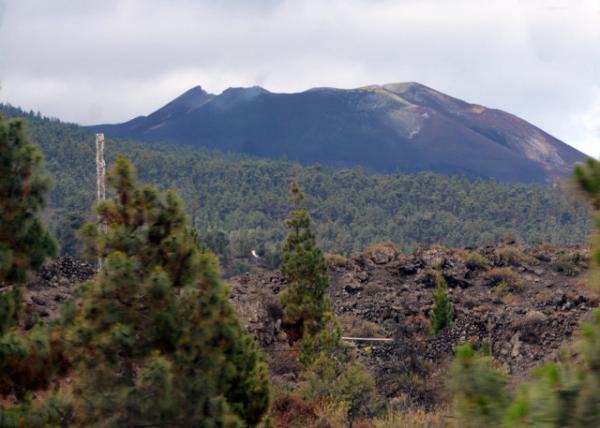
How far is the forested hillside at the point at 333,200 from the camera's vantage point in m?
68.5

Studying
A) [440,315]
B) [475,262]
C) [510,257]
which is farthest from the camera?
[510,257]

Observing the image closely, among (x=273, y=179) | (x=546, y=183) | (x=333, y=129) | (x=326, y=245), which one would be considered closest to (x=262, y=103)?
(x=333, y=129)

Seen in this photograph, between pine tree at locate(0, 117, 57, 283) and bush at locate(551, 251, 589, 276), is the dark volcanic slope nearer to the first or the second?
bush at locate(551, 251, 589, 276)

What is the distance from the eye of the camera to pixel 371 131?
441 ft

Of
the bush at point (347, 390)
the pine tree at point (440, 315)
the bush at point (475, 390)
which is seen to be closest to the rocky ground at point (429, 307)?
the pine tree at point (440, 315)

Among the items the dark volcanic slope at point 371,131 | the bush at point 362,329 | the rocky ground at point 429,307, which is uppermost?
the dark volcanic slope at point 371,131

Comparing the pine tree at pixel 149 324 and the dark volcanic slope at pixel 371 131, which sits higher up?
the dark volcanic slope at pixel 371 131

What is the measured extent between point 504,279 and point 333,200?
153 feet

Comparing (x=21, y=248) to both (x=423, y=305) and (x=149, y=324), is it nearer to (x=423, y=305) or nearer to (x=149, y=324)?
(x=149, y=324)

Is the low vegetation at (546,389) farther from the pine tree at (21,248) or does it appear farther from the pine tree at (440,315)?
Result: the pine tree at (440,315)

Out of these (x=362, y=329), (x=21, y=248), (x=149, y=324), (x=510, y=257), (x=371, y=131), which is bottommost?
(x=362, y=329)

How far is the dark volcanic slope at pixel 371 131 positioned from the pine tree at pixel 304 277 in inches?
3984

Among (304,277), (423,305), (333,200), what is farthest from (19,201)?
(333,200)

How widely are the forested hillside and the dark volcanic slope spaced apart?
37.2 m
